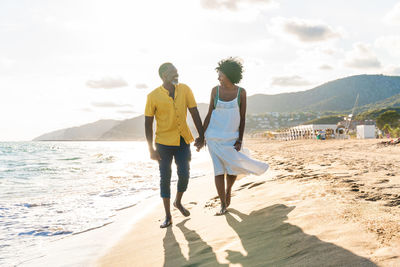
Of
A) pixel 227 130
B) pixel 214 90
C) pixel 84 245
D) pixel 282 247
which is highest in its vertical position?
pixel 214 90

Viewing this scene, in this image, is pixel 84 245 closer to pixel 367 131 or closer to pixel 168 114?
pixel 168 114

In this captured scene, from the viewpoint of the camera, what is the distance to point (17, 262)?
9.58ft

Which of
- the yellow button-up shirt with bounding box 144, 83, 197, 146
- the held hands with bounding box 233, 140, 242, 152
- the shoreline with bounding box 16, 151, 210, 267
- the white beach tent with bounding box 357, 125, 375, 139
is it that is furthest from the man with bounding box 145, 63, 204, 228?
the white beach tent with bounding box 357, 125, 375, 139

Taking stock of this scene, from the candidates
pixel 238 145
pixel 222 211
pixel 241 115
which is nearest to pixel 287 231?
pixel 222 211

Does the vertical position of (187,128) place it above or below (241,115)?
below

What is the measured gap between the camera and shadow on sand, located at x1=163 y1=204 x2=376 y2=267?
178 cm

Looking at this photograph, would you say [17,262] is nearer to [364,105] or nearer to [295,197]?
[295,197]

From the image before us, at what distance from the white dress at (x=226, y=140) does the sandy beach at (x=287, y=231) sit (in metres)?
0.49

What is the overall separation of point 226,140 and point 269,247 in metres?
1.61

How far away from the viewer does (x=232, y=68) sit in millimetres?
3680

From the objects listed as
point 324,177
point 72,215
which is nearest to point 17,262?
point 72,215

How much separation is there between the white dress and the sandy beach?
1.62ft

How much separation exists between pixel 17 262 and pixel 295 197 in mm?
2941

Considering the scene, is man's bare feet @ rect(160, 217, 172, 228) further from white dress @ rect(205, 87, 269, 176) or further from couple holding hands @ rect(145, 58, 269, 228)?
white dress @ rect(205, 87, 269, 176)
